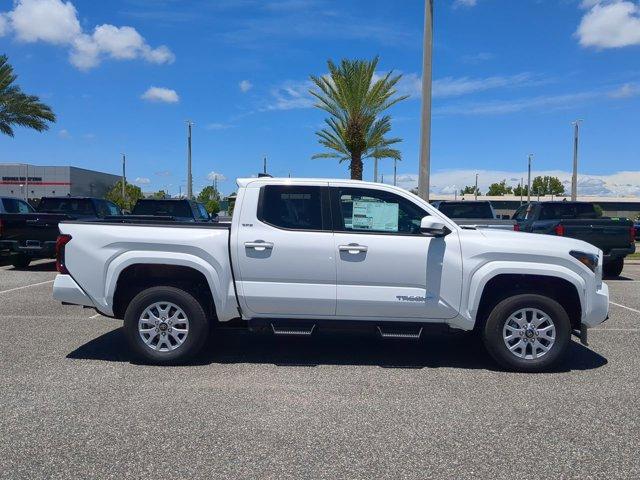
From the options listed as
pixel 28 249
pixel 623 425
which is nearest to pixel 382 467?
pixel 623 425

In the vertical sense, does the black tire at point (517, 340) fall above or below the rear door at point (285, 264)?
below

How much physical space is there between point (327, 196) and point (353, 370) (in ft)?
5.85

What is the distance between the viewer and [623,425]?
14.9ft

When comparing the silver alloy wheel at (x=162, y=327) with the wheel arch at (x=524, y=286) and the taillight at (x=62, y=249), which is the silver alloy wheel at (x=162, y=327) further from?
the wheel arch at (x=524, y=286)

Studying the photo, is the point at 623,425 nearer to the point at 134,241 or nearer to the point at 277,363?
the point at 277,363

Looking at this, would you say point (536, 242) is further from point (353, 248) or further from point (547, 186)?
point (547, 186)

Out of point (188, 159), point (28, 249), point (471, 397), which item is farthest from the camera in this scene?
point (188, 159)

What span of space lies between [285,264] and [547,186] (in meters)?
128

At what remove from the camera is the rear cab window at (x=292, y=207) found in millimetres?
6023

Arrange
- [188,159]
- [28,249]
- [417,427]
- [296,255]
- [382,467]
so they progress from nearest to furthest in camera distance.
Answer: [382,467]
[417,427]
[296,255]
[28,249]
[188,159]

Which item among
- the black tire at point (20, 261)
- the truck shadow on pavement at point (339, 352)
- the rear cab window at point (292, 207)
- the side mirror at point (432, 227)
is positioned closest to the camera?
the side mirror at point (432, 227)

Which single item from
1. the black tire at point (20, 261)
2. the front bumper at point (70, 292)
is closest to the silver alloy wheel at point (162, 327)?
the front bumper at point (70, 292)

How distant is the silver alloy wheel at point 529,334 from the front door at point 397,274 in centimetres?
60

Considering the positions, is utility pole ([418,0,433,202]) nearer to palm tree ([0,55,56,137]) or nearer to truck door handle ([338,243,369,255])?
truck door handle ([338,243,369,255])
